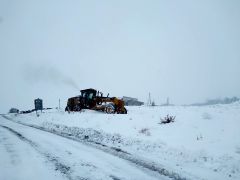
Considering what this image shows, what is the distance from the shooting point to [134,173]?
5961 millimetres

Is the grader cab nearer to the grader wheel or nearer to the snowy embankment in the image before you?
the grader wheel

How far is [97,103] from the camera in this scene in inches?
1123

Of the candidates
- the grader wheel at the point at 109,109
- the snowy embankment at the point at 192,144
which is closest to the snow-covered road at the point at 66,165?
the snowy embankment at the point at 192,144

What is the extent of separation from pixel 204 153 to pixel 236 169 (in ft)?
5.44

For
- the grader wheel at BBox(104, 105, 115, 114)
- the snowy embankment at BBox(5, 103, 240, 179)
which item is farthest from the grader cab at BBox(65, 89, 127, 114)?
the snowy embankment at BBox(5, 103, 240, 179)

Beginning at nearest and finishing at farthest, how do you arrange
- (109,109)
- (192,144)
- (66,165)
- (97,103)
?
1. (66,165)
2. (192,144)
3. (109,109)
4. (97,103)

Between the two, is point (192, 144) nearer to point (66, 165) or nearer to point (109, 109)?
point (66, 165)

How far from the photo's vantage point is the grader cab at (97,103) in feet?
84.1

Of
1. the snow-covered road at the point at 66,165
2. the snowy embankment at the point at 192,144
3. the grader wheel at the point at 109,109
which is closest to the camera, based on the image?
the snow-covered road at the point at 66,165

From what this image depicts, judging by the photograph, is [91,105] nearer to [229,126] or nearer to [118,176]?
[229,126]

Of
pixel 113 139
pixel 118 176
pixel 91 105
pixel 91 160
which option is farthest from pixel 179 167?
pixel 91 105

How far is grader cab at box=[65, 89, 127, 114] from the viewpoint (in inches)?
1009

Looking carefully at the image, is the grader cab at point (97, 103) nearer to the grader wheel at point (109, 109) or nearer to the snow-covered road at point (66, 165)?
the grader wheel at point (109, 109)

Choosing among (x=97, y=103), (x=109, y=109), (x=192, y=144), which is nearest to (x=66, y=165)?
(x=192, y=144)
